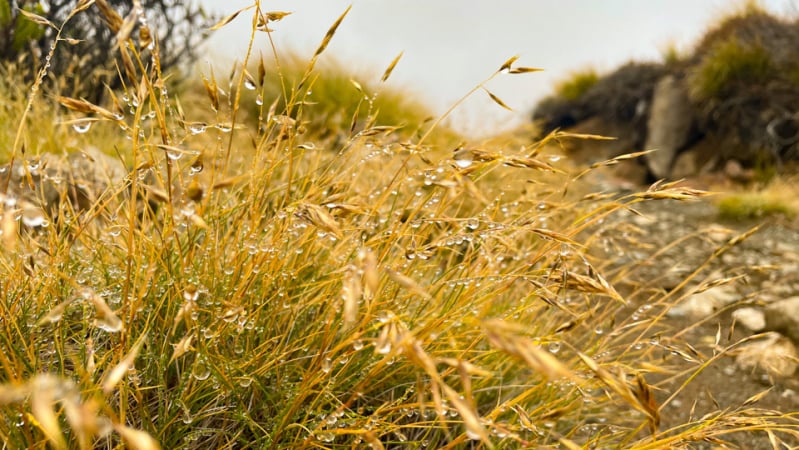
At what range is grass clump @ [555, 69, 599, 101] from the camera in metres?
12.8

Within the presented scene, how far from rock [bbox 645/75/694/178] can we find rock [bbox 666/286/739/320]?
5685mm

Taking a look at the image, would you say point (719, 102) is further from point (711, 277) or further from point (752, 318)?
point (752, 318)

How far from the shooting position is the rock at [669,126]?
9508 mm

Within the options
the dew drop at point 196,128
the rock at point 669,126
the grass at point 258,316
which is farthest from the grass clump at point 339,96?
the dew drop at point 196,128

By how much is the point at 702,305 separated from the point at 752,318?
295mm

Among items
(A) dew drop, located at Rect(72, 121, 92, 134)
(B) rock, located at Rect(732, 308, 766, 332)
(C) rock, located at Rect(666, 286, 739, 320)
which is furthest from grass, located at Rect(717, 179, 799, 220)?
(A) dew drop, located at Rect(72, 121, 92, 134)

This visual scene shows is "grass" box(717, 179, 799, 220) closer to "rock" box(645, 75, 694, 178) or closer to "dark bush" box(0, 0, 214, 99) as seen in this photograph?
"rock" box(645, 75, 694, 178)

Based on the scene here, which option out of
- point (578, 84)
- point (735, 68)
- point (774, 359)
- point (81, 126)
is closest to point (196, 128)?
point (81, 126)

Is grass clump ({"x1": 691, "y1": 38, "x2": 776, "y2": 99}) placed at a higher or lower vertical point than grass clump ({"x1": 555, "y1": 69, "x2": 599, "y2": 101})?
higher

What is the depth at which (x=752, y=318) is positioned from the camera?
3.75 metres

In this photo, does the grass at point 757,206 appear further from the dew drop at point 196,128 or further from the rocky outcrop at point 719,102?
the dew drop at point 196,128

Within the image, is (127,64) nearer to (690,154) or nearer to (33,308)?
(33,308)

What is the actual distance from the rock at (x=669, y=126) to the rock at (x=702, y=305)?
5685 millimetres

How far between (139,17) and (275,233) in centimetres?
71
